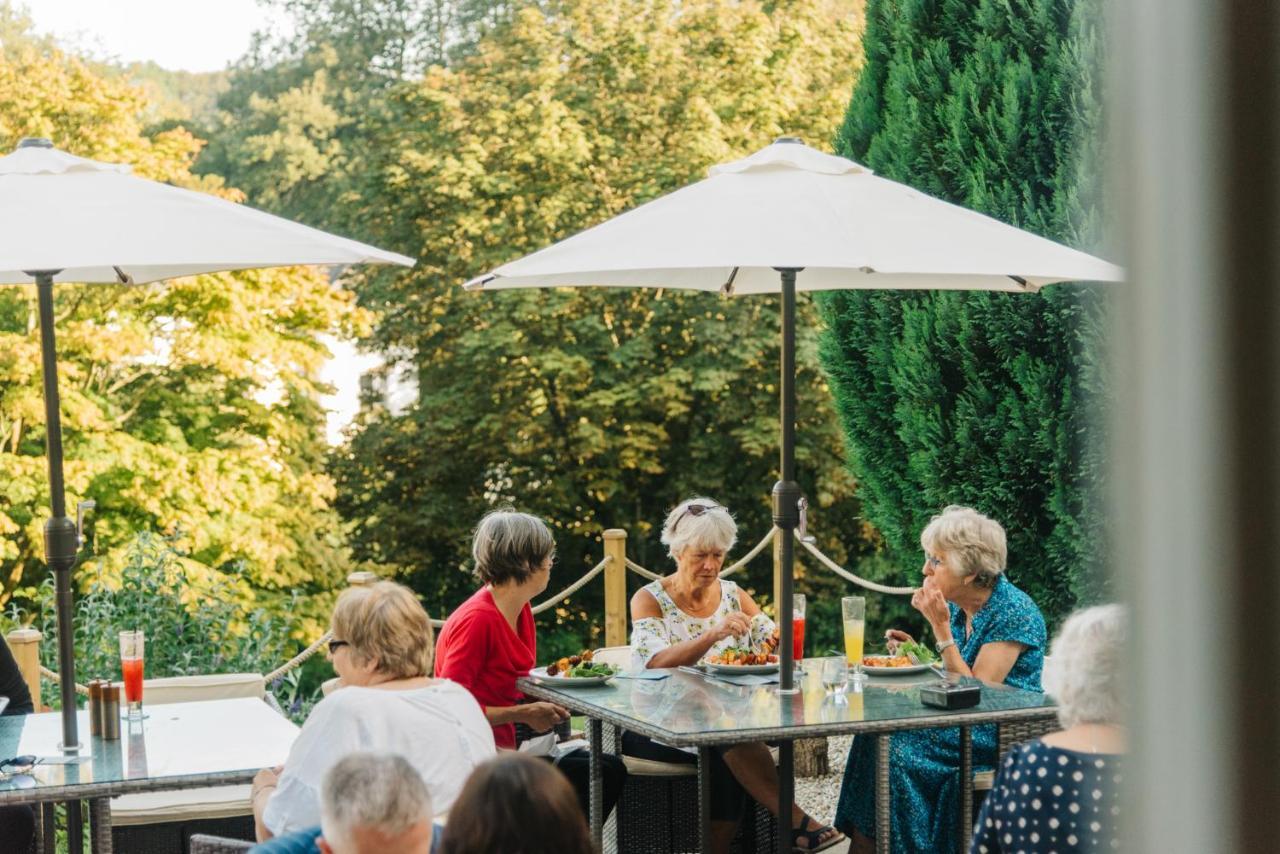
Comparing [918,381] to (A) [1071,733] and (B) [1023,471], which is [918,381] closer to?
(B) [1023,471]

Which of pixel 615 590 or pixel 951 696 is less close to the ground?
pixel 951 696

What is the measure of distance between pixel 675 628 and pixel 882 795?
984 millimetres

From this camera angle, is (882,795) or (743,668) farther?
(743,668)

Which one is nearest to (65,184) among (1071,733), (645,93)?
(1071,733)

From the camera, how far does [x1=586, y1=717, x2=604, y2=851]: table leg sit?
4.35 metres

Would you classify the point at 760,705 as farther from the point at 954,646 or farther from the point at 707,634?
the point at 954,646

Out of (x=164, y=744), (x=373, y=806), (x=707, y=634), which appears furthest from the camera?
(x=707, y=634)

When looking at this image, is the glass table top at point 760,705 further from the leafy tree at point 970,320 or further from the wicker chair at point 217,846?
the leafy tree at point 970,320

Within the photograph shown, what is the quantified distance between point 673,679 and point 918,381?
3.70m

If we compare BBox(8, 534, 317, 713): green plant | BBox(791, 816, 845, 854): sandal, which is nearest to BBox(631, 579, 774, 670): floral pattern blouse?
BBox(791, 816, 845, 854): sandal

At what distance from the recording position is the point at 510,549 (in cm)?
441

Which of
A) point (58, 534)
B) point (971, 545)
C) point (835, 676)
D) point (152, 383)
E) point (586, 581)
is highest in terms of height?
point (152, 383)

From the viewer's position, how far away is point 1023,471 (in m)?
7.21

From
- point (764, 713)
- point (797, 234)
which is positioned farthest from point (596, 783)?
point (797, 234)
